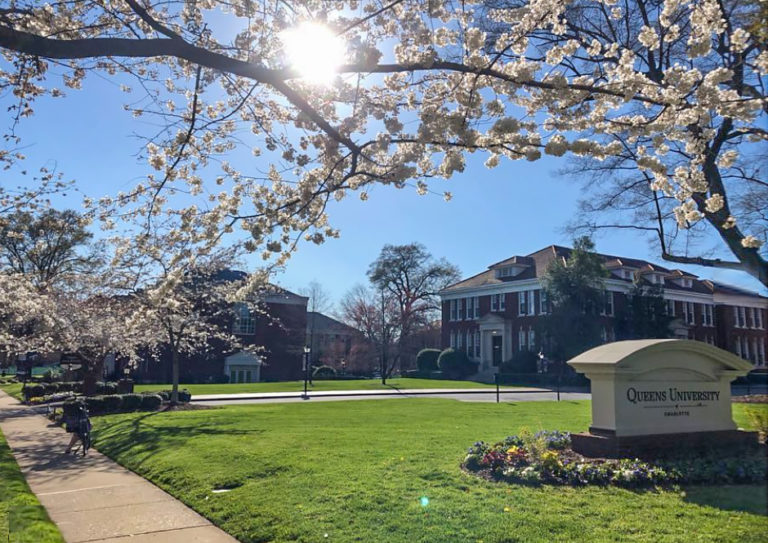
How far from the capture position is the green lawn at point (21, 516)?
20.7 ft

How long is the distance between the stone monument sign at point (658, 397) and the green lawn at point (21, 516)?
7.09 metres

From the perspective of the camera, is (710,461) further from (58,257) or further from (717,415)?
(58,257)

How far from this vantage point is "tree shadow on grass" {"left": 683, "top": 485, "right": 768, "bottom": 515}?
6461 mm

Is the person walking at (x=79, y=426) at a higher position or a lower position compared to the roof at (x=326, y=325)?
lower

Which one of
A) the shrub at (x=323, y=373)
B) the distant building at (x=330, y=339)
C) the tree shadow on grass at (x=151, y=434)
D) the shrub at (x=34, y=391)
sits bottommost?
the tree shadow on grass at (x=151, y=434)

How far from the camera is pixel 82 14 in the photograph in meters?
6.82

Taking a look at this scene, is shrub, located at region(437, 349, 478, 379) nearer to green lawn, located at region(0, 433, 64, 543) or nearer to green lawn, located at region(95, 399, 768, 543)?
green lawn, located at region(95, 399, 768, 543)

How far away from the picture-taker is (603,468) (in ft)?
25.7

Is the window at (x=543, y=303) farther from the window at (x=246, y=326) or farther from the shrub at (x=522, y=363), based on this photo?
the window at (x=246, y=326)

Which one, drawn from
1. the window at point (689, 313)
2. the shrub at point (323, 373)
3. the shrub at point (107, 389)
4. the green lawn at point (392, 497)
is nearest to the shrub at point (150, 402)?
the shrub at point (107, 389)

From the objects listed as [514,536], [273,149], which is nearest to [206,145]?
[273,149]

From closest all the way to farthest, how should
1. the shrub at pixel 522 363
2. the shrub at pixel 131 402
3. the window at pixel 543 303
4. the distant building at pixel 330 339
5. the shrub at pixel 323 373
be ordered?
the shrub at pixel 131 402
the shrub at pixel 522 363
the window at pixel 543 303
the shrub at pixel 323 373
the distant building at pixel 330 339

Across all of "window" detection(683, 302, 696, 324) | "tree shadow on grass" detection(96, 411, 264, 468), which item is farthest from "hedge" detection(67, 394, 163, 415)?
"window" detection(683, 302, 696, 324)

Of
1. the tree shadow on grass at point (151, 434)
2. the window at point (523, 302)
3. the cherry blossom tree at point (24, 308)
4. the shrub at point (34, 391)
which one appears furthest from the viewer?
the window at point (523, 302)
